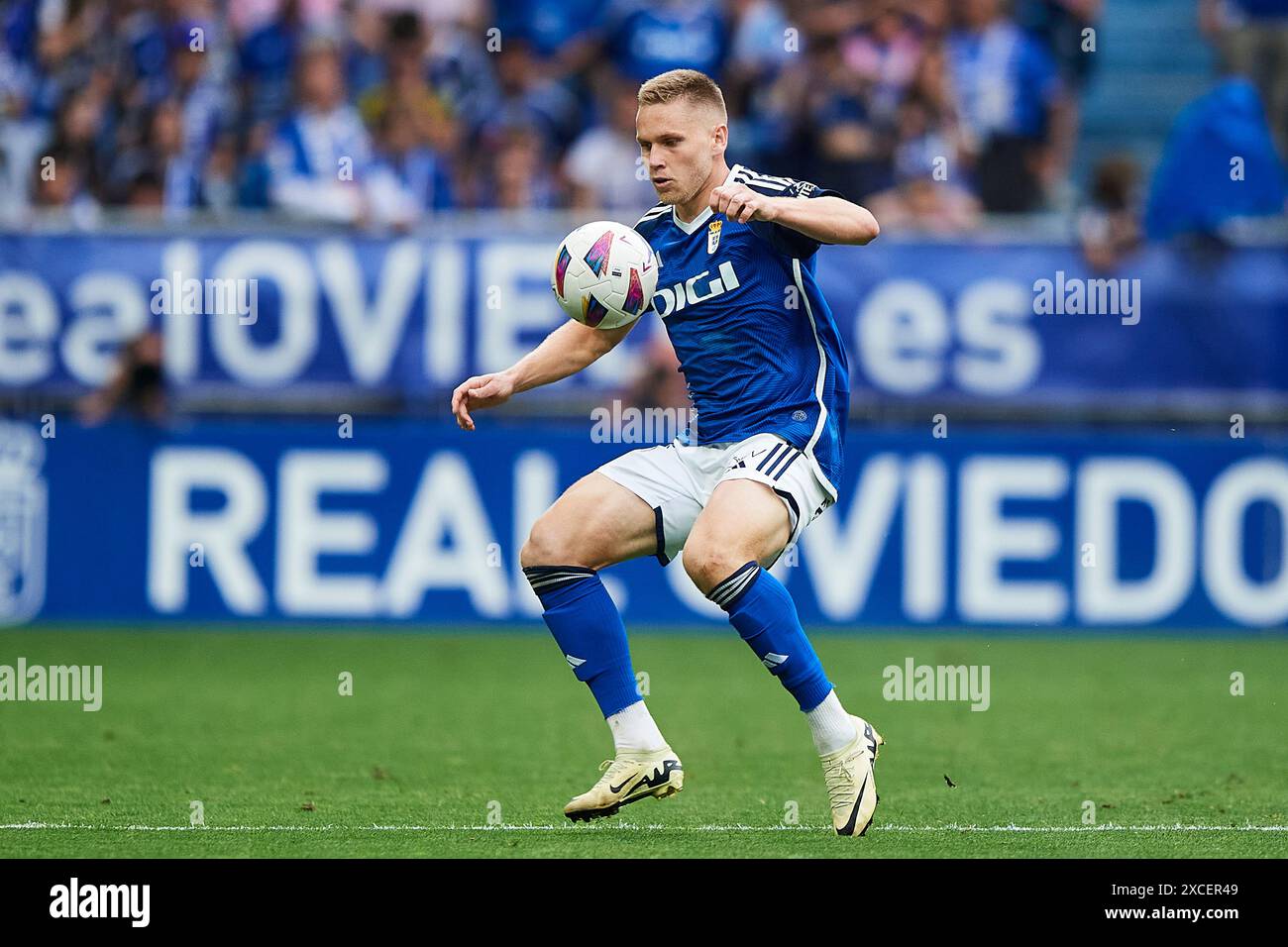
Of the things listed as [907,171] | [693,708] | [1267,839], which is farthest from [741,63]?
[1267,839]

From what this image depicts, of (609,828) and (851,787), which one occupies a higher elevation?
(851,787)

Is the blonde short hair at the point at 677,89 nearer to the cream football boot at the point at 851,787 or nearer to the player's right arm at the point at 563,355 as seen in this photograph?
the player's right arm at the point at 563,355

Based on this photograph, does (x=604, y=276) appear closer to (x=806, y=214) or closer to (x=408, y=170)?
(x=806, y=214)

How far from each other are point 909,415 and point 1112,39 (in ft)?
18.5

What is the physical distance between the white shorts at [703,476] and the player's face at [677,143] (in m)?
0.87

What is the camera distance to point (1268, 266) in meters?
12.8

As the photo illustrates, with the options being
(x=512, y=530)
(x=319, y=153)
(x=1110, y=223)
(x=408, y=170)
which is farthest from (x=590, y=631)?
(x=408, y=170)

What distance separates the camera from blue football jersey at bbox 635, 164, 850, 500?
6695 mm

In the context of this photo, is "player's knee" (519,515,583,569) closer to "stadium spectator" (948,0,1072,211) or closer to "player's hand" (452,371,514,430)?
"player's hand" (452,371,514,430)

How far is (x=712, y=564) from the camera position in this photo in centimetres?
629

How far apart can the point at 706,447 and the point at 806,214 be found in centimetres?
98

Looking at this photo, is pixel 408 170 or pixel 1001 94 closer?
pixel 408 170

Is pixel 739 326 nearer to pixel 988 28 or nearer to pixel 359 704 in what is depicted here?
pixel 359 704

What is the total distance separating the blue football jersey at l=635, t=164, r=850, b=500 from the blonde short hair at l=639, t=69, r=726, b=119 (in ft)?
1.39
